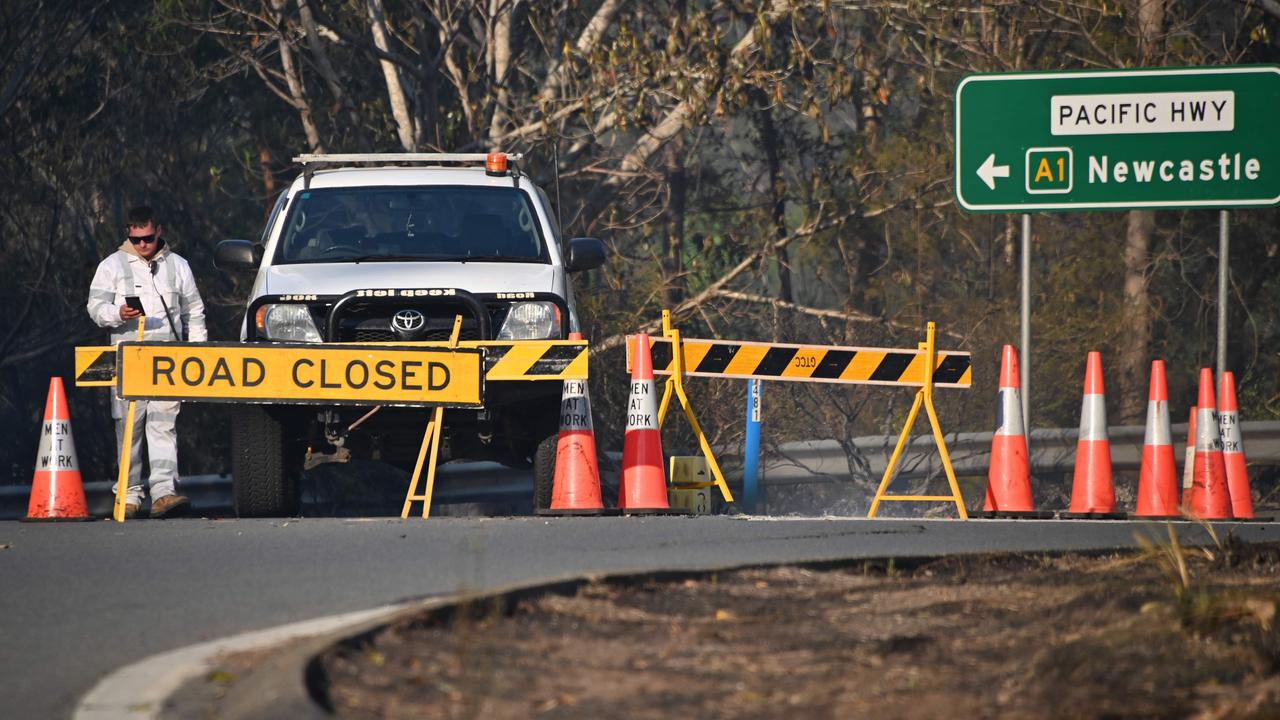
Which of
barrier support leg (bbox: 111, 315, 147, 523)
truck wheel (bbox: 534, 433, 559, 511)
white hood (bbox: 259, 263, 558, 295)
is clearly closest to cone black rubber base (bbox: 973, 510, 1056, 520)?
truck wheel (bbox: 534, 433, 559, 511)

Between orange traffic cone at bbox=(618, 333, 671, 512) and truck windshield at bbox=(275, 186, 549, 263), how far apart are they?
105cm

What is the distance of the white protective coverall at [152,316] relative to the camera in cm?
1207

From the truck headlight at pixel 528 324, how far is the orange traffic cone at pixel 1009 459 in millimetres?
2674

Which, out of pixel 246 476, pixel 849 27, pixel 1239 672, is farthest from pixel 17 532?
pixel 849 27

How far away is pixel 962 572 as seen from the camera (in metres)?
8.48

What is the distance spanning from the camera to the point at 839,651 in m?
6.39

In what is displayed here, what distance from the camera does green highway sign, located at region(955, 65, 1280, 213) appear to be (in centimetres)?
1360

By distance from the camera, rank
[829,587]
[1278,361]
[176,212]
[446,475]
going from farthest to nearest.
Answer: [1278,361]
[176,212]
[446,475]
[829,587]

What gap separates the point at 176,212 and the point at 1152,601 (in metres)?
16.7

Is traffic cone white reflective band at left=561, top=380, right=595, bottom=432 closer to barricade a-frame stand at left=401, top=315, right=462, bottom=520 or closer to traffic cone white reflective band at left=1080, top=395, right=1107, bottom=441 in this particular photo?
barricade a-frame stand at left=401, top=315, right=462, bottom=520

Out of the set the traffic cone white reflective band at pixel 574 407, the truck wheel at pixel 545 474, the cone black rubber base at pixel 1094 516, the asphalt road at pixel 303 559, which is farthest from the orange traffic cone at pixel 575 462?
the cone black rubber base at pixel 1094 516

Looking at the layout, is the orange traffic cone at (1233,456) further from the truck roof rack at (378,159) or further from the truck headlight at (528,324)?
the truck roof rack at (378,159)

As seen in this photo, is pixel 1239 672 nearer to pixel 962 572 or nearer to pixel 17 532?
pixel 962 572

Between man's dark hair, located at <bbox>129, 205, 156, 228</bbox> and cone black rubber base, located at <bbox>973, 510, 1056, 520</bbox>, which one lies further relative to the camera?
man's dark hair, located at <bbox>129, 205, 156, 228</bbox>
